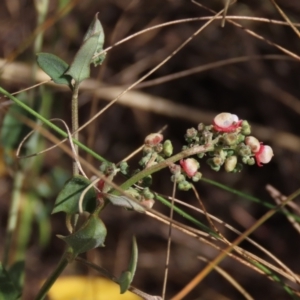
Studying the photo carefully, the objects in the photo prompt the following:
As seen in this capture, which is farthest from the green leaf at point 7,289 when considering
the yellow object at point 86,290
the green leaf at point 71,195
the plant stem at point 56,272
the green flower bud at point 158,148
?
the yellow object at point 86,290

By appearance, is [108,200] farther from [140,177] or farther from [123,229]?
[123,229]

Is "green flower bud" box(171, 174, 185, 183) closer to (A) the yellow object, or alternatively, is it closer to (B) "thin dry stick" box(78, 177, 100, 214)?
(B) "thin dry stick" box(78, 177, 100, 214)

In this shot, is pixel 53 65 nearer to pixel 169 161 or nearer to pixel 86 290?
pixel 169 161

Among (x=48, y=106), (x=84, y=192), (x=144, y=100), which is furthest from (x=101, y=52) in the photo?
(x=144, y=100)

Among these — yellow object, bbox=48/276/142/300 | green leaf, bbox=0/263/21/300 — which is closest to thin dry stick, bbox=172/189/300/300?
green leaf, bbox=0/263/21/300

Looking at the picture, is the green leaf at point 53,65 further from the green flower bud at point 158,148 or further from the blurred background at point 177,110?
the blurred background at point 177,110
